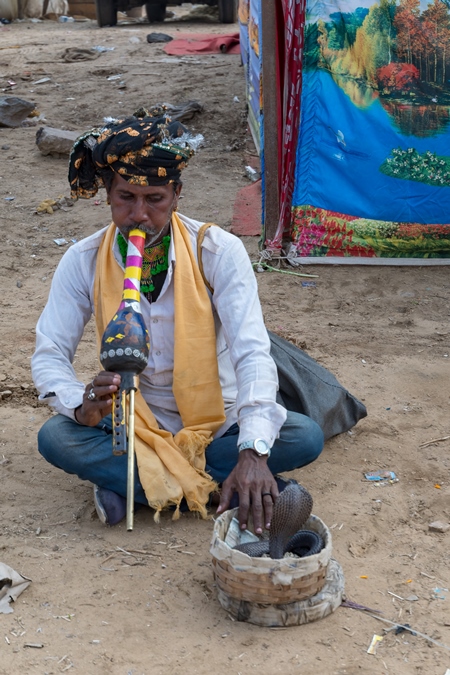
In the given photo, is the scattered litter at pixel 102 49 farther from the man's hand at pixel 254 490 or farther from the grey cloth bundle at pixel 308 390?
the man's hand at pixel 254 490

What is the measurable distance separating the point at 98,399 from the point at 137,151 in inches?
30.1

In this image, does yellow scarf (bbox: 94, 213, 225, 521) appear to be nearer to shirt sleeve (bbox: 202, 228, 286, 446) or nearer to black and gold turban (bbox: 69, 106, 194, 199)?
shirt sleeve (bbox: 202, 228, 286, 446)

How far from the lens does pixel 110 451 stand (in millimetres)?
2902

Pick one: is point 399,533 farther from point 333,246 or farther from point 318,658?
point 333,246

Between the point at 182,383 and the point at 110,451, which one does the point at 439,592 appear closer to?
the point at 182,383

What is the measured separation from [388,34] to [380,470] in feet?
10.3

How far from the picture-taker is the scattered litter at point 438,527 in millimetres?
2887

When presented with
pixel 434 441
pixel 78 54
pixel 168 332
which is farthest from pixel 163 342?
pixel 78 54

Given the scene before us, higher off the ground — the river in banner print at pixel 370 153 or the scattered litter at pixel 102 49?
the scattered litter at pixel 102 49

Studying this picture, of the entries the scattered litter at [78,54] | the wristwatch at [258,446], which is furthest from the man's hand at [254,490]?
the scattered litter at [78,54]

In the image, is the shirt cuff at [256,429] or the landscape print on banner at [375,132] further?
the landscape print on banner at [375,132]

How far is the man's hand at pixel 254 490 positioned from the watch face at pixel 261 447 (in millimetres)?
21

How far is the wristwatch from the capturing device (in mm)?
2559

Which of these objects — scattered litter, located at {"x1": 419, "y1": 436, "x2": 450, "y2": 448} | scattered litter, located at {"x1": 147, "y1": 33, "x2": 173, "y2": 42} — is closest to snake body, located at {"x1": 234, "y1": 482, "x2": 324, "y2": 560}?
scattered litter, located at {"x1": 419, "y1": 436, "x2": 450, "y2": 448}
